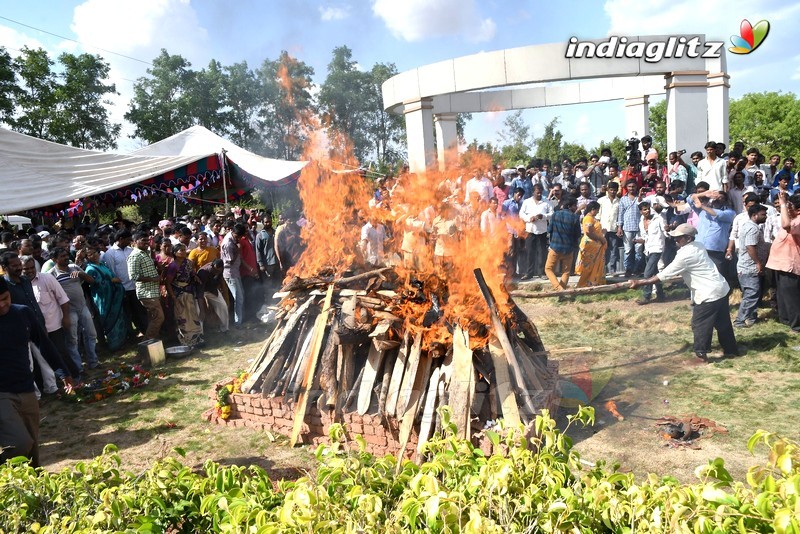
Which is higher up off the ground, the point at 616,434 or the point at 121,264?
the point at 121,264

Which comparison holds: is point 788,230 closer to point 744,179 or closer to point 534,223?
point 744,179

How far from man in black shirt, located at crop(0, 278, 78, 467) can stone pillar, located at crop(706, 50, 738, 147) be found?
621 inches

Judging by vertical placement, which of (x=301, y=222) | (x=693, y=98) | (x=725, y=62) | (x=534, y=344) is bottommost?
(x=534, y=344)

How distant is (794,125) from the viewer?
42312 mm

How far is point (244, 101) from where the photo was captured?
27.4 m

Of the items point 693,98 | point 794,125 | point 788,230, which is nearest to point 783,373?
point 788,230

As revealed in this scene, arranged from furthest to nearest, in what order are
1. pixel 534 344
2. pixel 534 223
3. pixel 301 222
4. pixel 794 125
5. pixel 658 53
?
1. pixel 794 125
2. pixel 658 53
3. pixel 534 223
4. pixel 301 222
5. pixel 534 344

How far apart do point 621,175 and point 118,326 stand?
38.3ft

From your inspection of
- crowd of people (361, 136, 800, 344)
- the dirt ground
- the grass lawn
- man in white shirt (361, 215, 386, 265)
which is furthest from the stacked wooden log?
man in white shirt (361, 215, 386, 265)

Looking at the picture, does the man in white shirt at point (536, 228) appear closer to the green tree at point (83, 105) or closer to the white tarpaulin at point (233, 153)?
the white tarpaulin at point (233, 153)

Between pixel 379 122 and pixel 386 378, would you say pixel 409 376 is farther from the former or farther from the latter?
pixel 379 122

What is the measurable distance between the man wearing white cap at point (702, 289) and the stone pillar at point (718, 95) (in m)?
9.05

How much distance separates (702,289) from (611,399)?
7.11 ft

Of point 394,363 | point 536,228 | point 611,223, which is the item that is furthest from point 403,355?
point 611,223
